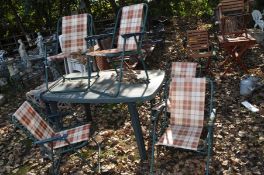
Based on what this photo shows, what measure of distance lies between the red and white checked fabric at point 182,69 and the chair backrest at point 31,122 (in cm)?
272

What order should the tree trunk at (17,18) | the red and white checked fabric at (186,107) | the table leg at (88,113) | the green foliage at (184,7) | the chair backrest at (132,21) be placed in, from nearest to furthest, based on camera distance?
the red and white checked fabric at (186,107), the chair backrest at (132,21), the table leg at (88,113), the green foliage at (184,7), the tree trunk at (17,18)

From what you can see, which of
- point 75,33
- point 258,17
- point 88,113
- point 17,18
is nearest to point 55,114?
point 88,113

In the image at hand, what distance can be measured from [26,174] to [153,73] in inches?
111

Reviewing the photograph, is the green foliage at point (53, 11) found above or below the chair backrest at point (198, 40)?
above

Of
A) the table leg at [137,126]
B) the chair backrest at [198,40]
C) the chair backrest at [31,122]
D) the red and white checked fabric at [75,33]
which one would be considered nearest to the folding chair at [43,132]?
the chair backrest at [31,122]

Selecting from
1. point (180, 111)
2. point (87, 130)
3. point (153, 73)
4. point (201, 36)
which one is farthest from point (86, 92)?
point (201, 36)

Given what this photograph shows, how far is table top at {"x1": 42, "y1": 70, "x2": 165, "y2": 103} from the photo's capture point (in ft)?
16.2

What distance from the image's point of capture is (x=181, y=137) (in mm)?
5055

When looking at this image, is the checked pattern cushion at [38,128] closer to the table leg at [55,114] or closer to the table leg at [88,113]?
the table leg at [55,114]

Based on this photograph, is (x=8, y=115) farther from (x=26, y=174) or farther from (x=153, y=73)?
(x=153, y=73)

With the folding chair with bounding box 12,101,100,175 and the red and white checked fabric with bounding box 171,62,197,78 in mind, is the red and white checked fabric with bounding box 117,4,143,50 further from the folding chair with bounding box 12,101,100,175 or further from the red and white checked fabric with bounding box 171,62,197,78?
the folding chair with bounding box 12,101,100,175

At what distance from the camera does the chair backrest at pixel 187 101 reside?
537cm

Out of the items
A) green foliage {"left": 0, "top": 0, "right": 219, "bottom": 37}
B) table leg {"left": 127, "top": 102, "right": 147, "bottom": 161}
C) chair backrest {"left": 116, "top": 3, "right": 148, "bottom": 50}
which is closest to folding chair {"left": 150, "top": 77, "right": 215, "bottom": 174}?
table leg {"left": 127, "top": 102, "right": 147, "bottom": 161}

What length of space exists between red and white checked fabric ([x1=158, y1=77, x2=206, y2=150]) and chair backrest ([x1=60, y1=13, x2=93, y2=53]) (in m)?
2.32
